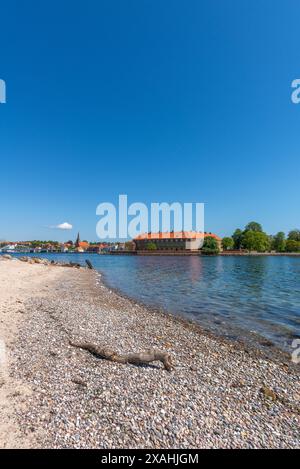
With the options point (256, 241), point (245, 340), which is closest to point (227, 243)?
point (256, 241)

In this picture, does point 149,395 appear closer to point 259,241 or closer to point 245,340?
point 245,340

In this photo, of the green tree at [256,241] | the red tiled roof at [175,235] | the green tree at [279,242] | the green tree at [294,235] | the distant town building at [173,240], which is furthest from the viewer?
the red tiled roof at [175,235]

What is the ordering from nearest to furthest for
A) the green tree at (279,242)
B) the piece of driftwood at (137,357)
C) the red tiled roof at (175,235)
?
the piece of driftwood at (137,357)
the green tree at (279,242)
the red tiled roof at (175,235)

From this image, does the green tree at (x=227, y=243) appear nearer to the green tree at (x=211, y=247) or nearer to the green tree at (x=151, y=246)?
the green tree at (x=211, y=247)

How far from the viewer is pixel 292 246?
148250 mm

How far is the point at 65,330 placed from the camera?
10086mm

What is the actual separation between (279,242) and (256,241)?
68.3 feet

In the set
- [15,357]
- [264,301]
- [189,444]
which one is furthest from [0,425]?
[264,301]

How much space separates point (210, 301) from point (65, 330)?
43.0 feet

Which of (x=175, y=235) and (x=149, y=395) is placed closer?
(x=149, y=395)

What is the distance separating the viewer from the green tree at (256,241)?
472 feet

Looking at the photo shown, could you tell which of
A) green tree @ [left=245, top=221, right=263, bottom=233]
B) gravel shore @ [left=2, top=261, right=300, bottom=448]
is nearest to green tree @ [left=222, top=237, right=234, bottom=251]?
green tree @ [left=245, top=221, right=263, bottom=233]

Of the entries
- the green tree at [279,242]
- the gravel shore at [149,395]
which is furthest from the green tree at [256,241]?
the gravel shore at [149,395]

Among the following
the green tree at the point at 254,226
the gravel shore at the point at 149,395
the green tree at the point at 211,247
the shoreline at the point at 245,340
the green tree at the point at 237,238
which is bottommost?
the shoreline at the point at 245,340
